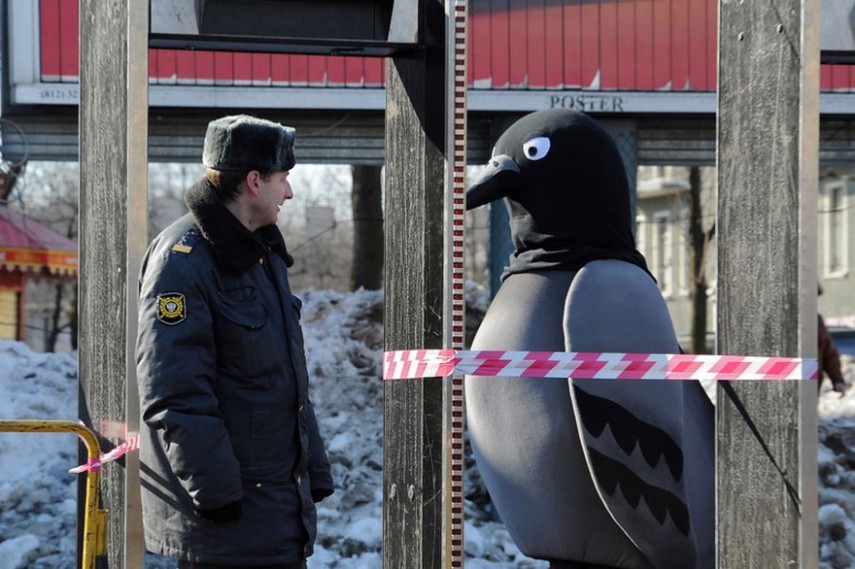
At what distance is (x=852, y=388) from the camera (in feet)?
41.2

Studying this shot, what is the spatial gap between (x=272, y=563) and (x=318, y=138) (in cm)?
738

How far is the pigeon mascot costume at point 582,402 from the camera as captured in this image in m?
4.44

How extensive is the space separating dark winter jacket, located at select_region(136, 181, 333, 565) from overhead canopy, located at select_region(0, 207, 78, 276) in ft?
32.1

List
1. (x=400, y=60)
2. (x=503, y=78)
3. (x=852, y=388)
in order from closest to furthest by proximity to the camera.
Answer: (x=400, y=60) < (x=503, y=78) < (x=852, y=388)

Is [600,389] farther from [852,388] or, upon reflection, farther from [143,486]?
[852,388]

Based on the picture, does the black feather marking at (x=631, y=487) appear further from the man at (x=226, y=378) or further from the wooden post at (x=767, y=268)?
the man at (x=226, y=378)

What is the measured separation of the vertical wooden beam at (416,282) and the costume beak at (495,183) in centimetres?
43

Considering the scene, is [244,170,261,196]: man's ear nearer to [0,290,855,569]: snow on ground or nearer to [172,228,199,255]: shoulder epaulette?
[172,228,199,255]: shoulder epaulette

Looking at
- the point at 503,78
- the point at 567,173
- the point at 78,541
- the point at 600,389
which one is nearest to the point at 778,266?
the point at 600,389

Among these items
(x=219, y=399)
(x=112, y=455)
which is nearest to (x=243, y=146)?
(x=219, y=399)

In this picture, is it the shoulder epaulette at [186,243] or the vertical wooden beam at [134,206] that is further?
the vertical wooden beam at [134,206]

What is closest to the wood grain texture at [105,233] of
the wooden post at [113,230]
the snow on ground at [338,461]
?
the wooden post at [113,230]

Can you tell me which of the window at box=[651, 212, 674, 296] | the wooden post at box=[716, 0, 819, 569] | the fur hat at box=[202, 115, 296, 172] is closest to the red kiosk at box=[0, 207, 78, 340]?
the fur hat at box=[202, 115, 296, 172]

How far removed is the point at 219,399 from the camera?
3.51 meters
